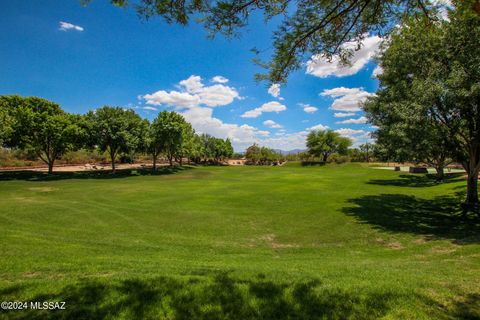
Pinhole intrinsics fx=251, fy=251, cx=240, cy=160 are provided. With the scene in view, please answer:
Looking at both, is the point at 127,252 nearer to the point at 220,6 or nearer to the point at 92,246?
the point at 92,246

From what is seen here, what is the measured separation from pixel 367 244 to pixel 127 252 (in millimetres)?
10078

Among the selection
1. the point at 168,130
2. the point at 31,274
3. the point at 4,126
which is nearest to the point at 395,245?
the point at 31,274

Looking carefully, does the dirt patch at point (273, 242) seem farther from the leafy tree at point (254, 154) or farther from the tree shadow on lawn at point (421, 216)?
the leafy tree at point (254, 154)

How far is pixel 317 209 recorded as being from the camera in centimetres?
1773

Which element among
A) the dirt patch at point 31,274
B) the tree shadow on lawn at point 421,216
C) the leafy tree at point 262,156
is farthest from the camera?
the leafy tree at point 262,156

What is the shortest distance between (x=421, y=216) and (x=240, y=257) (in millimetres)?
13481

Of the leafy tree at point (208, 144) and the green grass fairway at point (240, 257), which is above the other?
the leafy tree at point (208, 144)

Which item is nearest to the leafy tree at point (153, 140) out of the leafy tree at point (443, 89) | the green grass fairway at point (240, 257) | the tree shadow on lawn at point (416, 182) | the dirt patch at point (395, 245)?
the green grass fairway at point (240, 257)

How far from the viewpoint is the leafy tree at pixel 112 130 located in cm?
4369

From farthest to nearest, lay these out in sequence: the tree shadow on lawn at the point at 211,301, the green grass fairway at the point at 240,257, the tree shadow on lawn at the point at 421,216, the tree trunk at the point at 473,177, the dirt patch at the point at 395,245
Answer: the tree trunk at the point at 473,177 < the tree shadow on lawn at the point at 421,216 < the dirt patch at the point at 395,245 < the green grass fairway at the point at 240,257 < the tree shadow on lawn at the point at 211,301

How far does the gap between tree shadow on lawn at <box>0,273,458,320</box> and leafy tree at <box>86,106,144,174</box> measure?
43799 millimetres

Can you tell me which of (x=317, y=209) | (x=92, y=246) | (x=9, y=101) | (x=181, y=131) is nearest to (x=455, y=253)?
(x=317, y=209)

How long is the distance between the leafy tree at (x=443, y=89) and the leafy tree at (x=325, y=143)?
266 ft

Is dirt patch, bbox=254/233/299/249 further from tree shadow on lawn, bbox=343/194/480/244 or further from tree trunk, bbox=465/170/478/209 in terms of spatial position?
tree trunk, bbox=465/170/478/209
